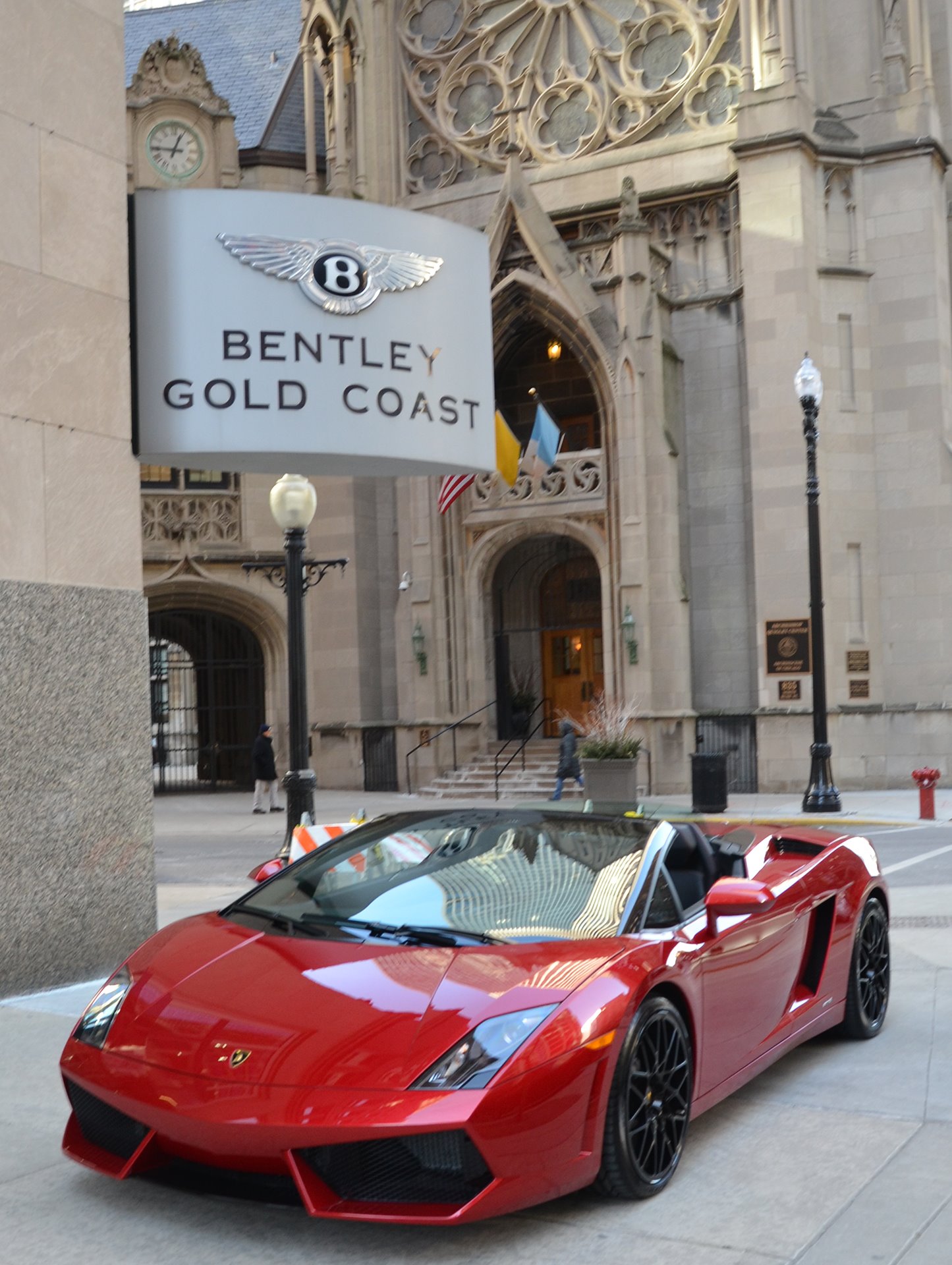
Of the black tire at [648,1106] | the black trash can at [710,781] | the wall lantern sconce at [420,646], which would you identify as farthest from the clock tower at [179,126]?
the black tire at [648,1106]

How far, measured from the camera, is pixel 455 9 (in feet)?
101

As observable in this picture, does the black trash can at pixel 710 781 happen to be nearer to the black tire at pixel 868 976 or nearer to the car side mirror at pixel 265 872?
the black tire at pixel 868 976

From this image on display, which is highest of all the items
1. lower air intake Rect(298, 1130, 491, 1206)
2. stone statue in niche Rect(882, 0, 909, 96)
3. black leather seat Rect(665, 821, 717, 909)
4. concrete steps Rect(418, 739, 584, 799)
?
stone statue in niche Rect(882, 0, 909, 96)

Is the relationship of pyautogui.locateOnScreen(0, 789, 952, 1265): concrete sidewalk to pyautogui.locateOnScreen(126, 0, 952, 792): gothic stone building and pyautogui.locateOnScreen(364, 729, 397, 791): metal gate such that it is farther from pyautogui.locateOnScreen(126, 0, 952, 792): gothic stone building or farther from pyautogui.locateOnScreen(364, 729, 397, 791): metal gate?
pyautogui.locateOnScreen(364, 729, 397, 791): metal gate

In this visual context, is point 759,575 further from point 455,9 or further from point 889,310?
point 455,9

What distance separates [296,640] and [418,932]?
26.0 ft

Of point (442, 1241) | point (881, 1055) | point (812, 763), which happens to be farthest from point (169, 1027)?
point (812, 763)

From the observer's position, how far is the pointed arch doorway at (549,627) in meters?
29.2

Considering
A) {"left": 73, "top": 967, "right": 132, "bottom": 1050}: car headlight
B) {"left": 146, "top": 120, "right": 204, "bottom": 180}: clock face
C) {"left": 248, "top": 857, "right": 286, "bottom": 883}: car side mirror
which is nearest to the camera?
{"left": 73, "top": 967, "right": 132, "bottom": 1050}: car headlight

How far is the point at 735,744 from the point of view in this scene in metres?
25.8

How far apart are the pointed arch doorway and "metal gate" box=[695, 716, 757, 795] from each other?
3.44m

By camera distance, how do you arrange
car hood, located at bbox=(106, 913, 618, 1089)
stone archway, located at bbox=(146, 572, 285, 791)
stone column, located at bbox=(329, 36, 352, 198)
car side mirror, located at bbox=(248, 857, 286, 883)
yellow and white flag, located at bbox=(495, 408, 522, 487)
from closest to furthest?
car hood, located at bbox=(106, 913, 618, 1089)
car side mirror, located at bbox=(248, 857, 286, 883)
yellow and white flag, located at bbox=(495, 408, 522, 487)
stone column, located at bbox=(329, 36, 352, 198)
stone archway, located at bbox=(146, 572, 285, 791)

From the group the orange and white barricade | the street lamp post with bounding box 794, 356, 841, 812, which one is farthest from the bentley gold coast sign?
the street lamp post with bounding box 794, 356, 841, 812

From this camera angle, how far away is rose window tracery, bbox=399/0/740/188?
1114 inches
